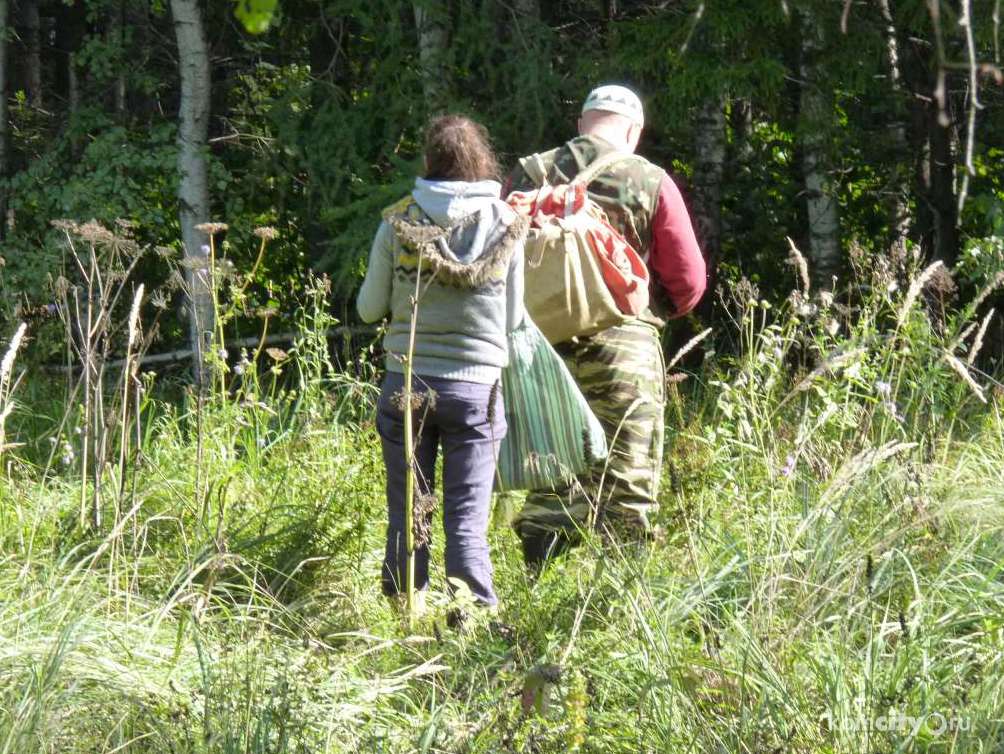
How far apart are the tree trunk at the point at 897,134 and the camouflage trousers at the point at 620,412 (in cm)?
297

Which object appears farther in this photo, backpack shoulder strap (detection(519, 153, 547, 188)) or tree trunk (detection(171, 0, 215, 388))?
tree trunk (detection(171, 0, 215, 388))

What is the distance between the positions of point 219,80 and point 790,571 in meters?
8.41

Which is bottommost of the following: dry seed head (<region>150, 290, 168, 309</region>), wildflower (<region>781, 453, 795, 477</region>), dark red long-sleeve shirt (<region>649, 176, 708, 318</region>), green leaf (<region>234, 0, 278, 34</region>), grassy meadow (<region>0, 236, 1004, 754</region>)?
grassy meadow (<region>0, 236, 1004, 754</region>)

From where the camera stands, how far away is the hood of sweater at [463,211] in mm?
4141

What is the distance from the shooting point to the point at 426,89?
8.16 meters

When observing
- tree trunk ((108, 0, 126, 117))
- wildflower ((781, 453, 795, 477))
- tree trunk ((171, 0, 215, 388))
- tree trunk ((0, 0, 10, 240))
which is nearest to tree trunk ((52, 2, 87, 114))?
tree trunk ((108, 0, 126, 117))

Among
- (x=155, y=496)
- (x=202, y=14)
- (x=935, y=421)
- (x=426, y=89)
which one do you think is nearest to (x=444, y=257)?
(x=155, y=496)

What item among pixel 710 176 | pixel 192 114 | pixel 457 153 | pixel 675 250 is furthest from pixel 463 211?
pixel 192 114

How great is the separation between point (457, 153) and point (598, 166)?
0.75m

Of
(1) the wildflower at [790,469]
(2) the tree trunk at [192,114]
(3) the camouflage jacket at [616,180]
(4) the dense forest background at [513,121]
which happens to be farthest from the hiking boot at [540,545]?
(2) the tree trunk at [192,114]

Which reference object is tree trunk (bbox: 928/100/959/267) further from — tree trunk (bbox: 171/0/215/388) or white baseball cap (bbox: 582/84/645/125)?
tree trunk (bbox: 171/0/215/388)

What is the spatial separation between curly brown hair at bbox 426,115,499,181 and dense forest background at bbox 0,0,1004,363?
2687 mm

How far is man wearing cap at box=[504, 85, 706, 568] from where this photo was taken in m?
4.79

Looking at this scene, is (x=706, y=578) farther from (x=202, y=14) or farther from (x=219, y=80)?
(x=219, y=80)
